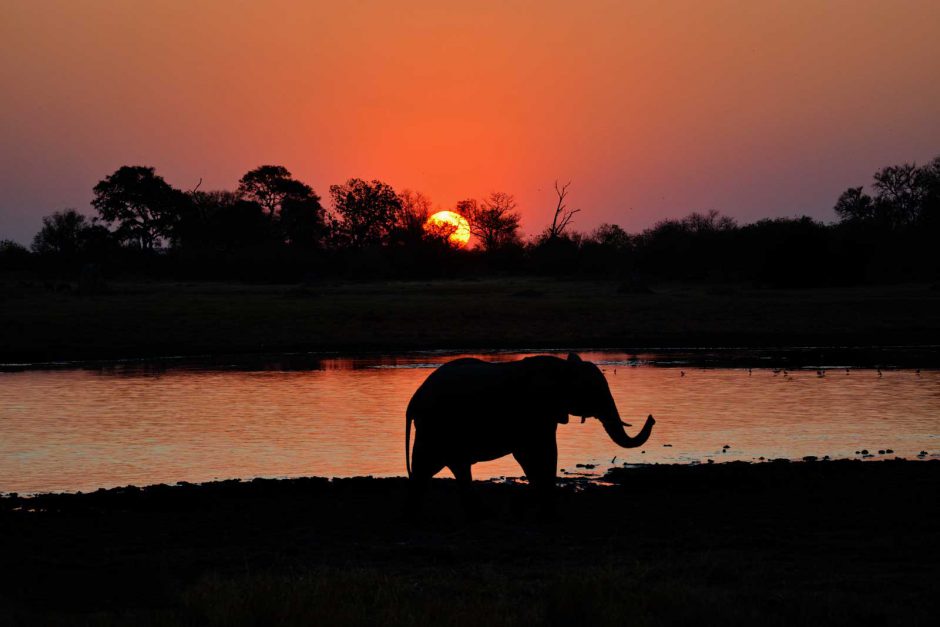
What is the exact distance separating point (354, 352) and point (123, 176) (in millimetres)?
69288

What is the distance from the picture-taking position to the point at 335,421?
18953 mm

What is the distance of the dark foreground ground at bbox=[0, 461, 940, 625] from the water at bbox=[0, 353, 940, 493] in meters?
1.86

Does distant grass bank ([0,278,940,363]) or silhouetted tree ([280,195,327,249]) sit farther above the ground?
silhouetted tree ([280,195,327,249])

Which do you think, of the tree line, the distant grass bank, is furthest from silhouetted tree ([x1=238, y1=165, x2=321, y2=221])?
the distant grass bank

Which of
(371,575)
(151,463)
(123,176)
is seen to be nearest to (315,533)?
(371,575)

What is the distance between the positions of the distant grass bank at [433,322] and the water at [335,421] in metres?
7.12

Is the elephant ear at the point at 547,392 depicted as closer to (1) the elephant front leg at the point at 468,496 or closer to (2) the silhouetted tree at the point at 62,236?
(1) the elephant front leg at the point at 468,496

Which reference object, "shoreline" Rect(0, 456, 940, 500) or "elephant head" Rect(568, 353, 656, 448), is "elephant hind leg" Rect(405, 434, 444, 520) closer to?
"elephant head" Rect(568, 353, 656, 448)

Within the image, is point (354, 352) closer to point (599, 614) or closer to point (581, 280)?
point (599, 614)

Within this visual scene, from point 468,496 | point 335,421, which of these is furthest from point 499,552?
point 335,421

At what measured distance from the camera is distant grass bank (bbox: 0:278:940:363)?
115 ft

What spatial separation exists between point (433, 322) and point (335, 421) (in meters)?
21.7

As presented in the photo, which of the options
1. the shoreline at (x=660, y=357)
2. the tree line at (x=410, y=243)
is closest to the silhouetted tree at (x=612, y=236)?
the tree line at (x=410, y=243)

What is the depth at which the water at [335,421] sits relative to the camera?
14.7 metres
